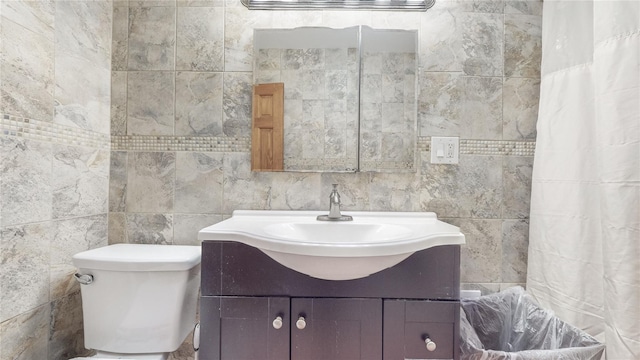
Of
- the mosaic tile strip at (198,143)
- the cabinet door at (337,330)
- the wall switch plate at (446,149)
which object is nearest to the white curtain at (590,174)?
the wall switch plate at (446,149)

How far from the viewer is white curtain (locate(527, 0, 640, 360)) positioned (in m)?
0.96

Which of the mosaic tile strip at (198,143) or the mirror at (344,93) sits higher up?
the mirror at (344,93)

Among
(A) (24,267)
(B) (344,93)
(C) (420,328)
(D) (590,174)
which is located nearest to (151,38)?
(B) (344,93)

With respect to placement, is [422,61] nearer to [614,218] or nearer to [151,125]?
[614,218]

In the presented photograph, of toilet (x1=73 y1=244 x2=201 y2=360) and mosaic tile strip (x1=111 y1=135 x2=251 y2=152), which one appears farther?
mosaic tile strip (x1=111 y1=135 x2=251 y2=152)

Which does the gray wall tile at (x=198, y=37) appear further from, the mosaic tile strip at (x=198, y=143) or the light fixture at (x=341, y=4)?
the mosaic tile strip at (x=198, y=143)

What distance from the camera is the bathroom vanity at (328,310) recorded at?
99cm

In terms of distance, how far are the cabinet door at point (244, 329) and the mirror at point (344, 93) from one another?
0.64 m

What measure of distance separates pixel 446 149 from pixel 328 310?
0.92 metres

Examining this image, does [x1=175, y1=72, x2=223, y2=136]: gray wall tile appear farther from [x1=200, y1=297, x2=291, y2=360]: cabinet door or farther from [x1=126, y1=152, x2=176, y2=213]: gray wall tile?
[x1=200, y1=297, x2=291, y2=360]: cabinet door

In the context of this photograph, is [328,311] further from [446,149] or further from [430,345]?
[446,149]

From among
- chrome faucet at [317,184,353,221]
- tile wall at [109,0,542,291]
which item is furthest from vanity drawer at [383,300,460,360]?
tile wall at [109,0,542,291]

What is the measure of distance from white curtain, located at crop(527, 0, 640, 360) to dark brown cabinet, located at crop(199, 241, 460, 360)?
48cm

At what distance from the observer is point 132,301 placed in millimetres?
1169
